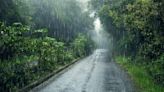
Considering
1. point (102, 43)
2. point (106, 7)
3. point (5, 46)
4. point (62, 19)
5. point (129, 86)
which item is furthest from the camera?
point (102, 43)

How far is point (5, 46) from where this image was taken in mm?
15414

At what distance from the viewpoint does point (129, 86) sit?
1736 cm

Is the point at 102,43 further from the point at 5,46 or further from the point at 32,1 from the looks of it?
the point at 5,46

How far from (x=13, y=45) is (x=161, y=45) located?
30.6 feet

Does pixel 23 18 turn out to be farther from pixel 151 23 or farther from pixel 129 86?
pixel 129 86

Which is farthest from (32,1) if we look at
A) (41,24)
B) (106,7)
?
(106,7)

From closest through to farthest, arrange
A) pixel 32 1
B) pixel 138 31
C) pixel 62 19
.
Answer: pixel 138 31, pixel 32 1, pixel 62 19

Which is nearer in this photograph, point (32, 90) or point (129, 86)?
point (32, 90)

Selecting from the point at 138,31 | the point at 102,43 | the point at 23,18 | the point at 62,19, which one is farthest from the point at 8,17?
the point at 102,43

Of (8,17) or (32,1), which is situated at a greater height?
(32,1)

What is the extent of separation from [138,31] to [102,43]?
155519mm

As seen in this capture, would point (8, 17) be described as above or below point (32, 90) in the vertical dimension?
above

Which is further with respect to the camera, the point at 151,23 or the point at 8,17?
the point at 8,17

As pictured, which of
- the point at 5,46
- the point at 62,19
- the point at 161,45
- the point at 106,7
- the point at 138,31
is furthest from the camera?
the point at 106,7
